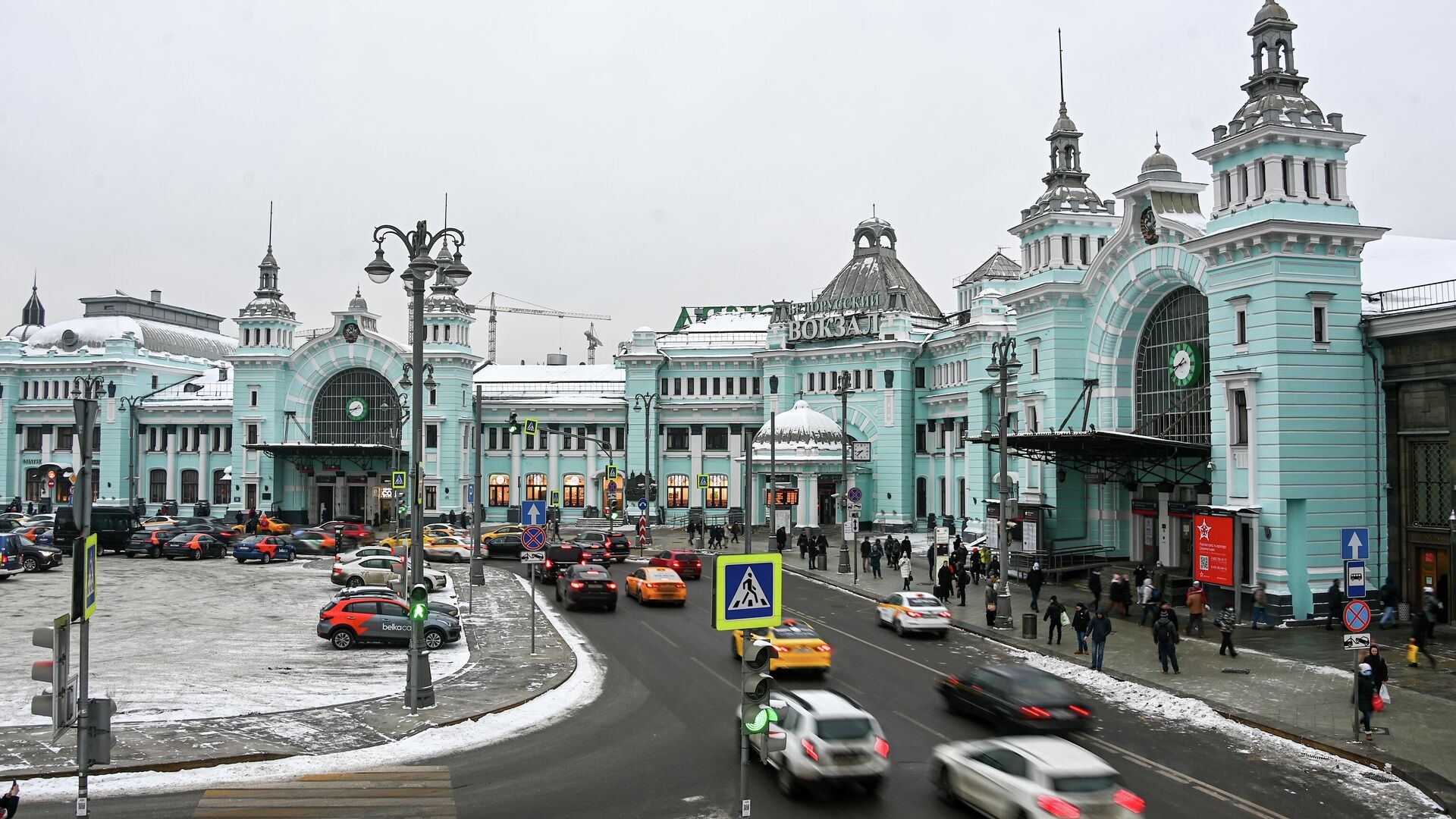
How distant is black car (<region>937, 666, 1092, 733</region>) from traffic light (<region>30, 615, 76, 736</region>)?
14.2m

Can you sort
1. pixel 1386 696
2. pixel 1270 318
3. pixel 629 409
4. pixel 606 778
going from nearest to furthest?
pixel 606 778 → pixel 1386 696 → pixel 1270 318 → pixel 629 409

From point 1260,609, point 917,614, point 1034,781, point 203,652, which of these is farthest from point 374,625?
point 1260,609

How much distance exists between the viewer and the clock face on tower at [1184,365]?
1505 inches

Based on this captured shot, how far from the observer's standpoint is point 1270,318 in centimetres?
3212

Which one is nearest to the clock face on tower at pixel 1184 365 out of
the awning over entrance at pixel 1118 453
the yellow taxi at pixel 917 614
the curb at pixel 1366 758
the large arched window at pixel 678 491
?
the awning over entrance at pixel 1118 453

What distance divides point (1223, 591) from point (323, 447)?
57823 millimetres

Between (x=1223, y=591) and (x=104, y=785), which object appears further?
(x=1223, y=591)

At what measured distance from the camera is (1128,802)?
514 inches

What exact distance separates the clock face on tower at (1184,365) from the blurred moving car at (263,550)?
40264 mm

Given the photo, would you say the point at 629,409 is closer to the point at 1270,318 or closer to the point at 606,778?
the point at 1270,318

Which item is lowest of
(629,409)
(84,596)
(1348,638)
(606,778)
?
(606,778)

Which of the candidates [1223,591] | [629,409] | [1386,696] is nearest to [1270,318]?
[1223,591]

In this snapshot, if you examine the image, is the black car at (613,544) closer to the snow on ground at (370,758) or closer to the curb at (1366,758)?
the snow on ground at (370,758)

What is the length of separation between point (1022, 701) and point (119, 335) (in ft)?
306
